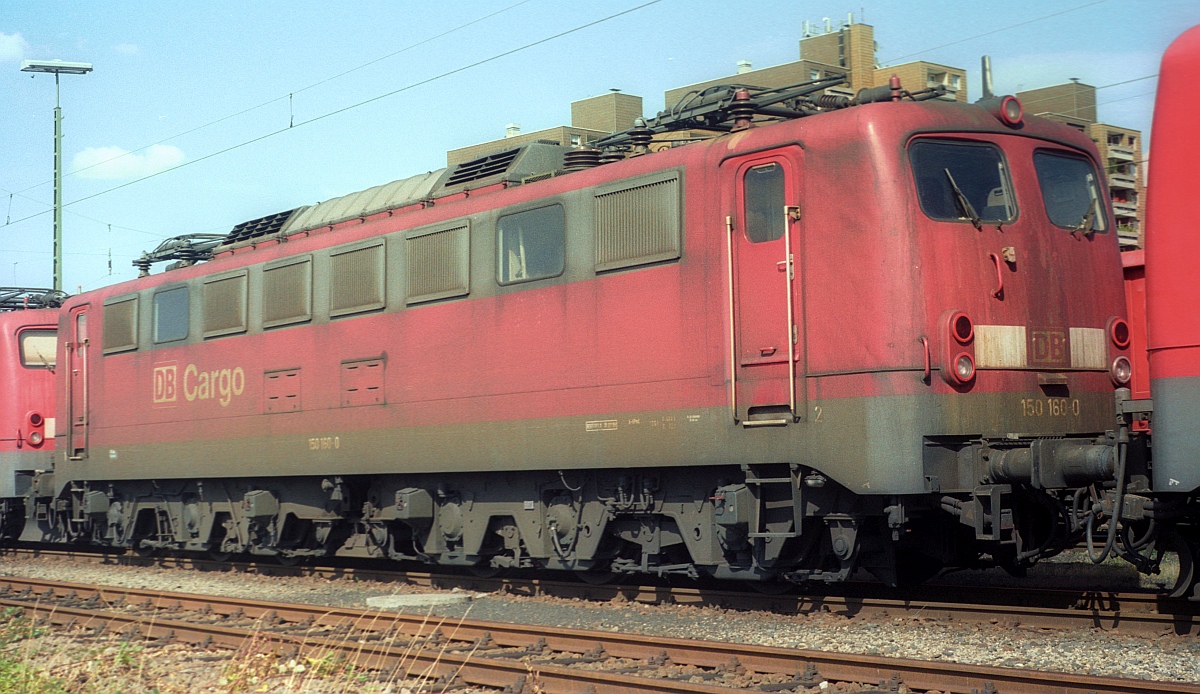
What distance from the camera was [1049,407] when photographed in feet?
30.2

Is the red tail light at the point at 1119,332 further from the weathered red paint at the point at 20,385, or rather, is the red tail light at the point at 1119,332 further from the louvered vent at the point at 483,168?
the weathered red paint at the point at 20,385

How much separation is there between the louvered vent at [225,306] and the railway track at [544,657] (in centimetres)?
444

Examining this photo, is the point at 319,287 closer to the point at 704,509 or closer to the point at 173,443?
the point at 173,443

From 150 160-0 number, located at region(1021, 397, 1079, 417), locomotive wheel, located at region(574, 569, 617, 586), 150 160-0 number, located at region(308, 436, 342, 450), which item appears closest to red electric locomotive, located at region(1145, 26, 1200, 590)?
150 160-0 number, located at region(1021, 397, 1079, 417)

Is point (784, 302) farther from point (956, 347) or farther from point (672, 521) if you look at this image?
point (672, 521)

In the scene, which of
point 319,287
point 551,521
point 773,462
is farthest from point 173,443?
point 773,462

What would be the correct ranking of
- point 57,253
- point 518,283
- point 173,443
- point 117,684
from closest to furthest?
1. point 117,684
2. point 518,283
3. point 173,443
4. point 57,253

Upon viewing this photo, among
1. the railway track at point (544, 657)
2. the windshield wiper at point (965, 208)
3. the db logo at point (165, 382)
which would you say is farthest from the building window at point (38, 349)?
the windshield wiper at point (965, 208)

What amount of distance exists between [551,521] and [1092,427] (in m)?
4.98

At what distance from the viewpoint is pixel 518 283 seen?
11664mm

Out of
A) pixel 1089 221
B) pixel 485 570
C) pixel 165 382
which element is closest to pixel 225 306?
pixel 165 382

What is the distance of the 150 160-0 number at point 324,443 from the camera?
1362cm

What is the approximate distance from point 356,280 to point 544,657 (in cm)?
608

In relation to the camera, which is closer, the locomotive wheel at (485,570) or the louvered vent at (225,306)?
the locomotive wheel at (485,570)
